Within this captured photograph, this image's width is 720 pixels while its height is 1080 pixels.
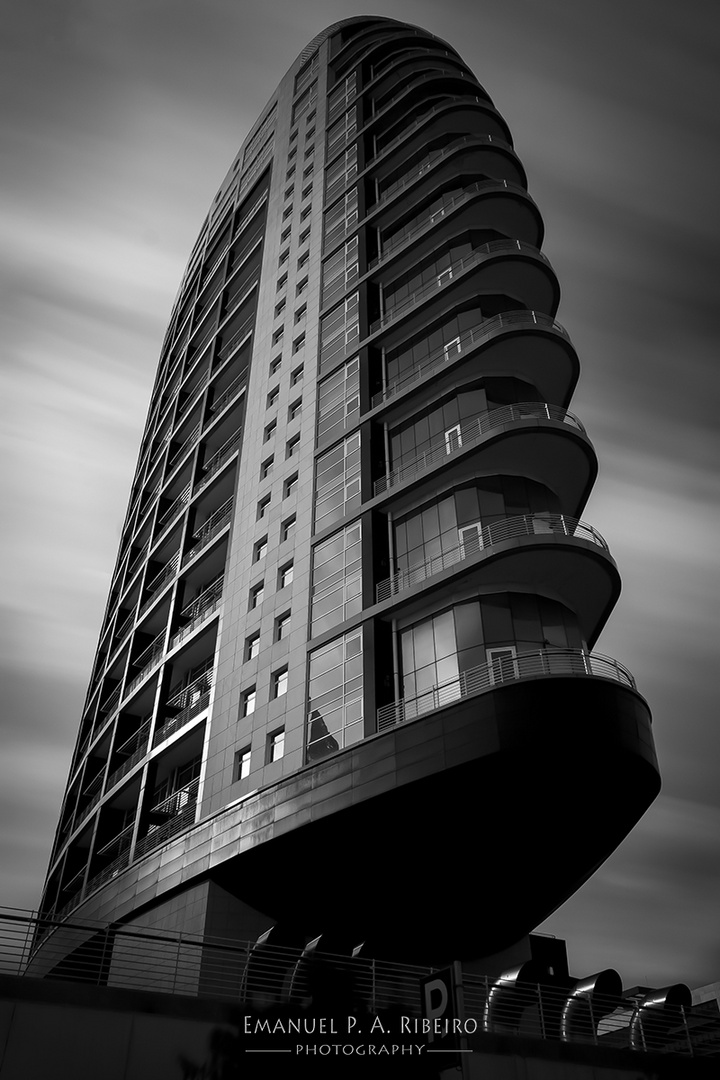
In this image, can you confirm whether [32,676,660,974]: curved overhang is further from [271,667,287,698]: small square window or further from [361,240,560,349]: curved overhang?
[361,240,560,349]: curved overhang

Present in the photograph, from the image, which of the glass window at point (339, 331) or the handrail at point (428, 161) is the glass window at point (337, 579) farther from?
the handrail at point (428, 161)

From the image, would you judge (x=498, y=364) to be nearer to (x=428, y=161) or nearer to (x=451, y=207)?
(x=451, y=207)

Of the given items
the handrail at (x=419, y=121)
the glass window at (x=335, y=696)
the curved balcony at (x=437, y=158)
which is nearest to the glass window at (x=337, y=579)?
the glass window at (x=335, y=696)

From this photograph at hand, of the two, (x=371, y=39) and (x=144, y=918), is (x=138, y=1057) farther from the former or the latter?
(x=371, y=39)

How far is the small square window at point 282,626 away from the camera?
1449 inches

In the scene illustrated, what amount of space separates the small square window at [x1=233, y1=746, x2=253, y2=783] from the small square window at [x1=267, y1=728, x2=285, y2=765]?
38.5 inches

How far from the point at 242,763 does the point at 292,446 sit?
16.5 m

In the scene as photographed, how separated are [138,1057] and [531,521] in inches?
882

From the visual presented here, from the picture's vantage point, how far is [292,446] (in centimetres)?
4406

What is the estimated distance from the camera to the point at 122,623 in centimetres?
5872

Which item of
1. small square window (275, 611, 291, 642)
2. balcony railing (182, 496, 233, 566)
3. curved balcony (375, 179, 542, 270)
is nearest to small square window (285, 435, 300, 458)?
balcony railing (182, 496, 233, 566)

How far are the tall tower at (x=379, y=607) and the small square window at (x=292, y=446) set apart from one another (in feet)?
0.74

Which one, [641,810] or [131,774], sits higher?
[131,774]

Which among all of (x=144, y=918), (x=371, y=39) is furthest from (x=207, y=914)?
(x=371, y=39)
